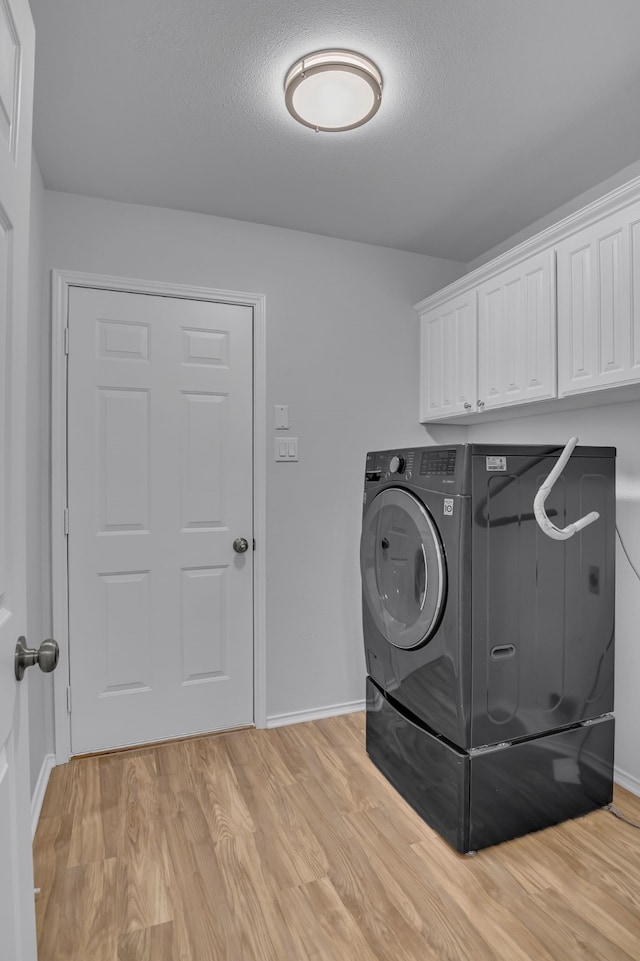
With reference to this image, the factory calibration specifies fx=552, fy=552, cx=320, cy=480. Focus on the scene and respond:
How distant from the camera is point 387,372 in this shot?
2936 millimetres

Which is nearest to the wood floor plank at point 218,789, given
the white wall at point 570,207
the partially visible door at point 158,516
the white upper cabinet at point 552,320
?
the partially visible door at point 158,516

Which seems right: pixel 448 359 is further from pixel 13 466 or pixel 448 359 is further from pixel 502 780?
pixel 13 466

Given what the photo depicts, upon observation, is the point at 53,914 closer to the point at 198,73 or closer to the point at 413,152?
the point at 198,73

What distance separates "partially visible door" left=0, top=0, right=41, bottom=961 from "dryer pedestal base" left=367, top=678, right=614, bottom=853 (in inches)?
50.6

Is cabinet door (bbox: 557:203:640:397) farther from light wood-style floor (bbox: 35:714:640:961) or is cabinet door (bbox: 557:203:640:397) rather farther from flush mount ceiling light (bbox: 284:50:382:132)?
light wood-style floor (bbox: 35:714:640:961)

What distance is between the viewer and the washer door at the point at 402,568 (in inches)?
73.6

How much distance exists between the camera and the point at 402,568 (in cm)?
208

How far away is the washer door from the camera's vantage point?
6.14 ft

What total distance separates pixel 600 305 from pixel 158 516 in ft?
6.43

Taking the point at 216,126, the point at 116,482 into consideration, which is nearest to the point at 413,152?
the point at 216,126

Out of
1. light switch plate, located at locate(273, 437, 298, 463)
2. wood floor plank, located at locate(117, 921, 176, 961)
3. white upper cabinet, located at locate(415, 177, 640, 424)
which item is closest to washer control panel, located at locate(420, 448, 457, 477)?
white upper cabinet, located at locate(415, 177, 640, 424)

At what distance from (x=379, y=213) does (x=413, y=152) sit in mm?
498

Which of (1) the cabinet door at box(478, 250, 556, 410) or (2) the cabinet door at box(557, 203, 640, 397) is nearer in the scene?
(2) the cabinet door at box(557, 203, 640, 397)

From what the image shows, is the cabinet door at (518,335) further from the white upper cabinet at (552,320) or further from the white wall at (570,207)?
the white wall at (570,207)
